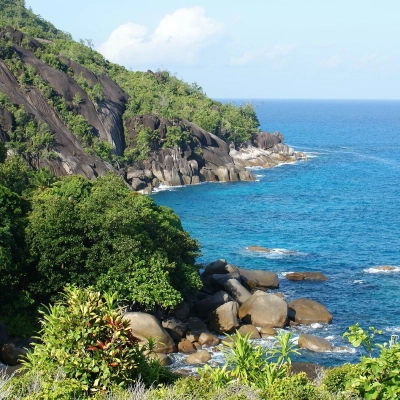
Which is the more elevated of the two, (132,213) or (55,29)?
(55,29)

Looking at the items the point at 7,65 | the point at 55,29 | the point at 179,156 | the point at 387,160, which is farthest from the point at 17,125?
the point at 55,29

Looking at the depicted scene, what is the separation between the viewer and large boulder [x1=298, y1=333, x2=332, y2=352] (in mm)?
35062

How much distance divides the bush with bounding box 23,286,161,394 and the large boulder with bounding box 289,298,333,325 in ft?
78.3

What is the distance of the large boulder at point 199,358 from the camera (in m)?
33.1

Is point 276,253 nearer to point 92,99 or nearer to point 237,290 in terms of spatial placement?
point 237,290

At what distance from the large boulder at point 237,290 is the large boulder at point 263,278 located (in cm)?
359

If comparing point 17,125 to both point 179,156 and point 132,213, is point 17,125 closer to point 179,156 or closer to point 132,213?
point 179,156

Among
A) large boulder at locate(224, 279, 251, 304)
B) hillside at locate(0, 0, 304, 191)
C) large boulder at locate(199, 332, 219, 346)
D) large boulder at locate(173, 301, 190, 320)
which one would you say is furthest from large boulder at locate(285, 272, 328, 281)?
hillside at locate(0, 0, 304, 191)

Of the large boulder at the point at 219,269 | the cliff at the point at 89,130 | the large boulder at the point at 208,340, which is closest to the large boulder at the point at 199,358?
the large boulder at the point at 208,340

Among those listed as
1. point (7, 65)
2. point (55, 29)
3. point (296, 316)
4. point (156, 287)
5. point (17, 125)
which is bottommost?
point (296, 316)

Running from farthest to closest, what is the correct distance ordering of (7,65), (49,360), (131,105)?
1. (131,105)
2. (7,65)
3. (49,360)

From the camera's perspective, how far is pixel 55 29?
15962 cm

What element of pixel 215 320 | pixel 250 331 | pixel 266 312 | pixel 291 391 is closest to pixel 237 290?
pixel 266 312

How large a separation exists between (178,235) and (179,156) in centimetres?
5357
